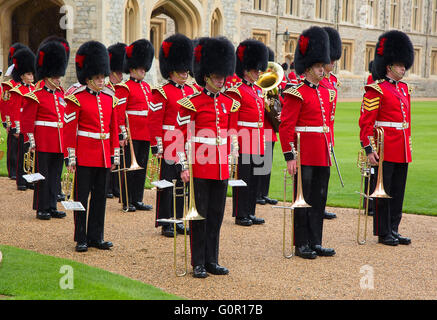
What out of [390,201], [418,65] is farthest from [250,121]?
[418,65]

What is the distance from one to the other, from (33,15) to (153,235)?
698 inches

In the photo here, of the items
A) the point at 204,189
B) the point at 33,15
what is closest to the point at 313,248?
the point at 204,189

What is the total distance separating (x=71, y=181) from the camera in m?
5.68

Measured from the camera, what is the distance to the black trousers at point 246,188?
6535 millimetres

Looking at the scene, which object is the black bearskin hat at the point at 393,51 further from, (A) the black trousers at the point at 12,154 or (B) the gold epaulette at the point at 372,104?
(A) the black trousers at the point at 12,154

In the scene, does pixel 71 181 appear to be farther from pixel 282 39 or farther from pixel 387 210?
pixel 282 39

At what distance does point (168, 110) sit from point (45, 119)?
4.66ft

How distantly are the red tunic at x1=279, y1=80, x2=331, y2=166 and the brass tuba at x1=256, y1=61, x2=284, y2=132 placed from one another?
199 centimetres

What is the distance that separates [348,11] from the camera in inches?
1372

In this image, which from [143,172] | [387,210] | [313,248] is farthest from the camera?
[143,172]

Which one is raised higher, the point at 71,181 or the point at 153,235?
the point at 71,181

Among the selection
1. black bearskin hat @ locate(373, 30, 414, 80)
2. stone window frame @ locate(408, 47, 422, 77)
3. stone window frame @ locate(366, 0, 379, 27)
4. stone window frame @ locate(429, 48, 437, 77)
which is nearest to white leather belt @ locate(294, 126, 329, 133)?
black bearskin hat @ locate(373, 30, 414, 80)

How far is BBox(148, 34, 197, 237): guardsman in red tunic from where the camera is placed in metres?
6.08

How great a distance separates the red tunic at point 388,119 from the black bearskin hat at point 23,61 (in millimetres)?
4578
